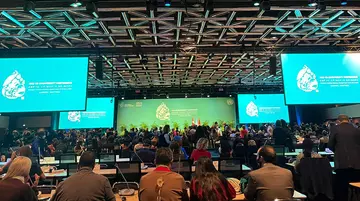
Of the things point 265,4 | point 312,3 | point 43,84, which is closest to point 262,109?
point 312,3

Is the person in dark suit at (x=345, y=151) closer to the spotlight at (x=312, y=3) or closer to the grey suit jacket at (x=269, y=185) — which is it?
the grey suit jacket at (x=269, y=185)

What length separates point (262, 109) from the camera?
1575 cm

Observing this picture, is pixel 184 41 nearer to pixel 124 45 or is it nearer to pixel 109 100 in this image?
pixel 124 45

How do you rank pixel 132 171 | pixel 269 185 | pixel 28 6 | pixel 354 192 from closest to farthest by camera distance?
pixel 269 185 → pixel 354 192 → pixel 132 171 → pixel 28 6

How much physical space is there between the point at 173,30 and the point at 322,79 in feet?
14.9

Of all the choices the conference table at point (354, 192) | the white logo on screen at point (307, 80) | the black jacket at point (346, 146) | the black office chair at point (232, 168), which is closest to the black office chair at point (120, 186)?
the black office chair at point (232, 168)

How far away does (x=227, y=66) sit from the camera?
11.4m

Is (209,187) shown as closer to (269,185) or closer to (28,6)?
(269,185)

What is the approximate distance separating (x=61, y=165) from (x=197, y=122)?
13.0m

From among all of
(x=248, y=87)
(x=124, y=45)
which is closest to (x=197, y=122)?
(x=248, y=87)

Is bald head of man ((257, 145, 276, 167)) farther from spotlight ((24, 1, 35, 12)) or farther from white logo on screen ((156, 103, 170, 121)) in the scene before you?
white logo on screen ((156, 103, 170, 121))

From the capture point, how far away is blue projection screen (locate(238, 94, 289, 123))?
51.4 ft

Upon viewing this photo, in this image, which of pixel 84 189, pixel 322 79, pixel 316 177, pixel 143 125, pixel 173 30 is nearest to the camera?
pixel 84 189

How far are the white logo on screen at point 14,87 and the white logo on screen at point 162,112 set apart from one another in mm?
11556
